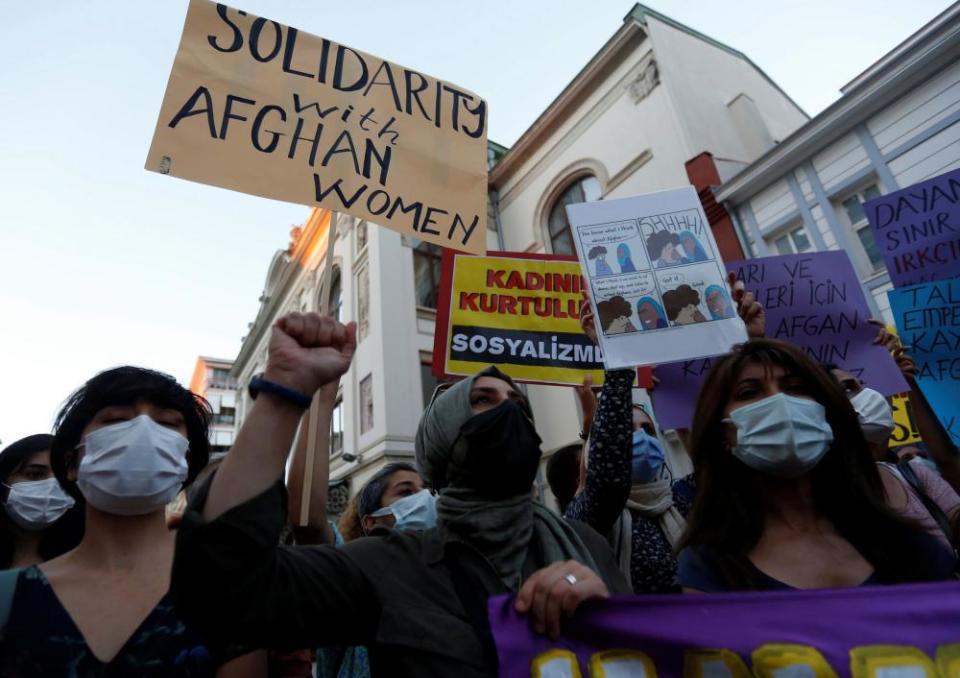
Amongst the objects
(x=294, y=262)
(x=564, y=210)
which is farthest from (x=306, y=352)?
(x=294, y=262)

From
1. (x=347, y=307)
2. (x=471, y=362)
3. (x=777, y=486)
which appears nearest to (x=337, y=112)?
(x=471, y=362)

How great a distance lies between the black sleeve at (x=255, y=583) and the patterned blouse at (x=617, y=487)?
96cm

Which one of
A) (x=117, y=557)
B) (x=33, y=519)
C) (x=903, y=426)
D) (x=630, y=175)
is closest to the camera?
(x=117, y=557)

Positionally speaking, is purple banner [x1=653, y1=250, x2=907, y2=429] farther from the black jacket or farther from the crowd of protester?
the black jacket

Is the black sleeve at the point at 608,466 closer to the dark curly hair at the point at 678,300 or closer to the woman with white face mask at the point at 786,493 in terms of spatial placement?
the woman with white face mask at the point at 786,493

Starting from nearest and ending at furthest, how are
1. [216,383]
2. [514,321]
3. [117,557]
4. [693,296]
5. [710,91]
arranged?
[117,557] < [693,296] < [514,321] < [710,91] < [216,383]

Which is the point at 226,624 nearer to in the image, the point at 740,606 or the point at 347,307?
the point at 740,606

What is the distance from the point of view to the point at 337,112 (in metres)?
2.40

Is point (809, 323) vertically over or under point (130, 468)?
over

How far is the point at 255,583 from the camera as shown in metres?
0.91

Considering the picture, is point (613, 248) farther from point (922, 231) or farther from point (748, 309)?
point (922, 231)

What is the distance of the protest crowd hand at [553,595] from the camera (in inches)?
43.7

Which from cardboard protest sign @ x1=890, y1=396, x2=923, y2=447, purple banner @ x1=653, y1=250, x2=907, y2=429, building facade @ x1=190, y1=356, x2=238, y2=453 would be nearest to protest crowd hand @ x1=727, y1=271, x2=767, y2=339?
purple banner @ x1=653, y1=250, x2=907, y2=429

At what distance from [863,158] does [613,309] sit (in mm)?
7612
